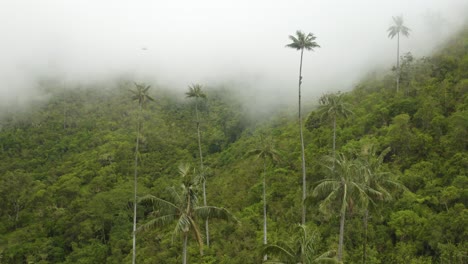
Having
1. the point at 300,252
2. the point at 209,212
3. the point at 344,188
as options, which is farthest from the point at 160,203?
the point at 344,188

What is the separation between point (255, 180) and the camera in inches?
2143

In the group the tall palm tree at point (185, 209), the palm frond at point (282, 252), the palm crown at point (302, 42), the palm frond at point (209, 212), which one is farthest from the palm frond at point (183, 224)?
the palm crown at point (302, 42)

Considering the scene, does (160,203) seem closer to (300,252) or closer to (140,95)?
(300,252)

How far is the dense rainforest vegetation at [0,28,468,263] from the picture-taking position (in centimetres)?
2623

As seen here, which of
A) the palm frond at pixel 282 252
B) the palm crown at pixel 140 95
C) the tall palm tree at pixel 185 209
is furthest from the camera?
the palm crown at pixel 140 95

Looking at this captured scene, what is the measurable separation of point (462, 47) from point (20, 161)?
291 feet

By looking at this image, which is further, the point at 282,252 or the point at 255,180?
the point at 255,180

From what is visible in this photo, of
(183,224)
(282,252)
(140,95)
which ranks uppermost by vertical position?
(140,95)

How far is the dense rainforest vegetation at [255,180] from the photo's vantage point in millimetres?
26234

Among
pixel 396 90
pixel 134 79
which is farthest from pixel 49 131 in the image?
pixel 396 90

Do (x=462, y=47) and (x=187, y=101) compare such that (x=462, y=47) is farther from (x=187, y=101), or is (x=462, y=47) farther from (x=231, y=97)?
(x=187, y=101)

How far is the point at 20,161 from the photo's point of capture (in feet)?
250

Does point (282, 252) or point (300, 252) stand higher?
point (300, 252)

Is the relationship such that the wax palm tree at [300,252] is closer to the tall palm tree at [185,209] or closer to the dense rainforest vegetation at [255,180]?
the dense rainforest vegetation at [255,180]
